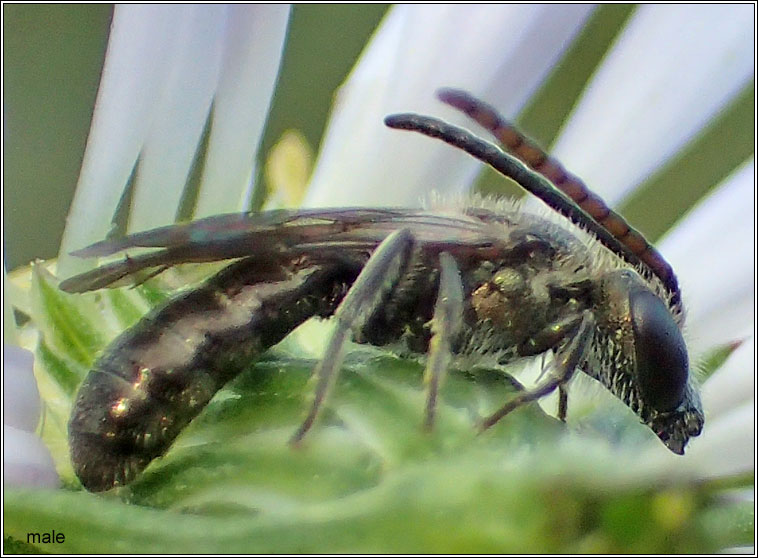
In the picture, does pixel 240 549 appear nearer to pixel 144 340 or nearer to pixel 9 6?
pixel 144 340

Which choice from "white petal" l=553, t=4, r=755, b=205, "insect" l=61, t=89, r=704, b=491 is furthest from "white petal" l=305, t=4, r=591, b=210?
"insect" l=61, t=89, r=704, b=491

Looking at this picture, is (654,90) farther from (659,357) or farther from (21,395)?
(21,395)

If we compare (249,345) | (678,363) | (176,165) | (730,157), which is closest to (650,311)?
(678,363)

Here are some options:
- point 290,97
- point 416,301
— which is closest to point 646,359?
point 416,301

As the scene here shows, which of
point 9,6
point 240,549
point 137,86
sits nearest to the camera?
point 240,549

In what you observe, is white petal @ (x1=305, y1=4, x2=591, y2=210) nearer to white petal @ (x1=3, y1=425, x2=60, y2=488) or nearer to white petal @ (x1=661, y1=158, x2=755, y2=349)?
white petal @ (x1=661, y1=158, x2=755, y2=349)
